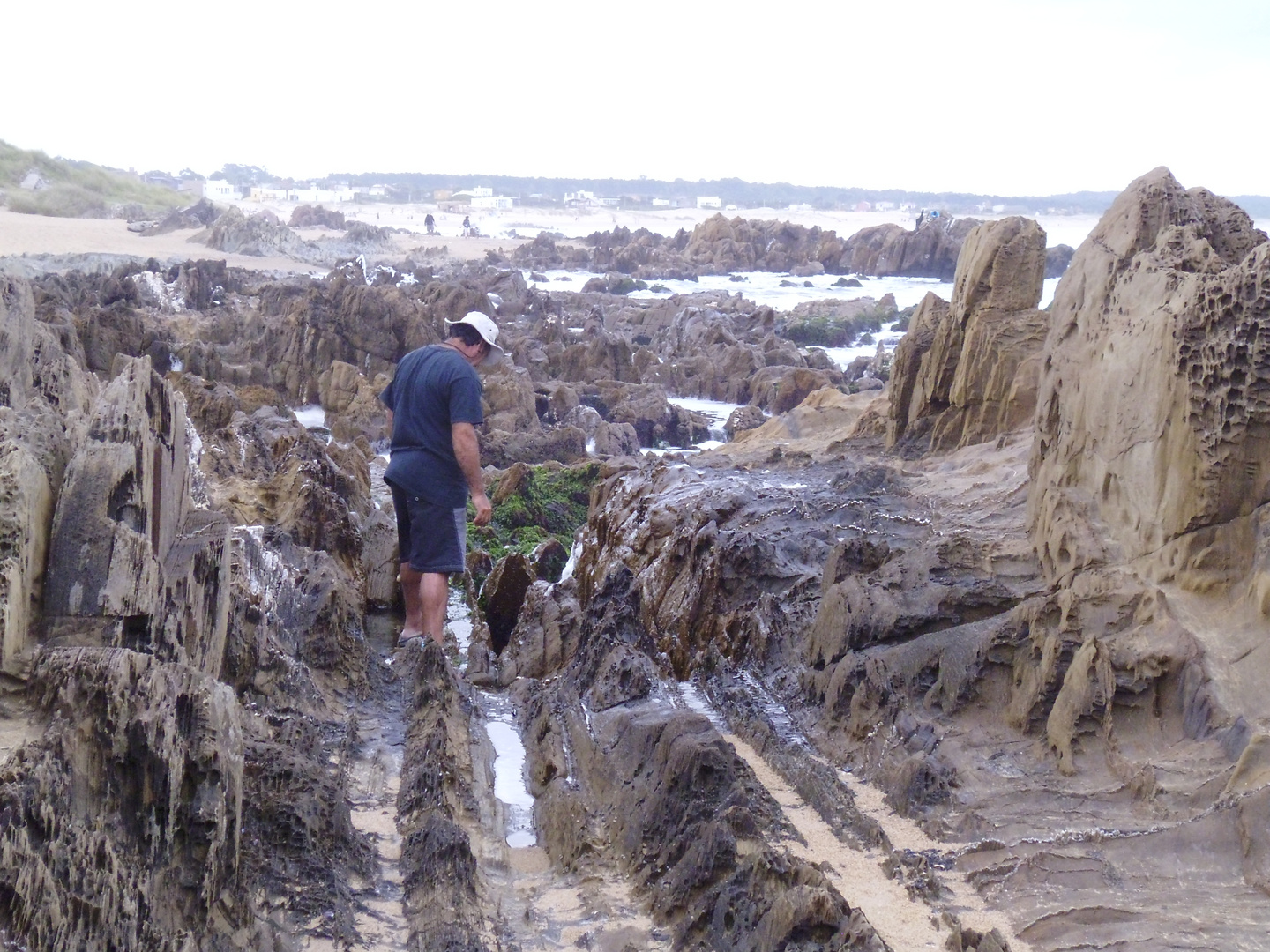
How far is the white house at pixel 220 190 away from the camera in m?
72.2

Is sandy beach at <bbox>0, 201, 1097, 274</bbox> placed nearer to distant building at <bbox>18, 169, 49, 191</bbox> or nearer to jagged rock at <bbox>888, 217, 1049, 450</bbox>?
jagged rock at <bbox>888, 217, 1049, 450</bbox>

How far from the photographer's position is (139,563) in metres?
2.84

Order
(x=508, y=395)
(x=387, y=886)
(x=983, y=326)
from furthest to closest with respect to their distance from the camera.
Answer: (x=508, y=395)
(x=983, y=326)
(x=387, y=886)

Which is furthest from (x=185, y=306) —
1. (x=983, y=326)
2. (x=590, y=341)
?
(x=983, y=326)

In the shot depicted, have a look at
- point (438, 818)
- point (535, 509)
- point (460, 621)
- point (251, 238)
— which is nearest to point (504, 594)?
point (460, 621)

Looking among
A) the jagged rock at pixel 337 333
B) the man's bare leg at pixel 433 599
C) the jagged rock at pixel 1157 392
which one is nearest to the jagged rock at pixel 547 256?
the jagged rock at pixel 337 333

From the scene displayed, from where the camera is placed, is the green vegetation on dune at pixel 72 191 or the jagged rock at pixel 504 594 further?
the green vegetation on dune at pixel 72 191

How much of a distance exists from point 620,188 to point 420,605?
111m

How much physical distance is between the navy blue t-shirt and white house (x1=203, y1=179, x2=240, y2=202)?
69.1 metres

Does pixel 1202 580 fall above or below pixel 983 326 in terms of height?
below

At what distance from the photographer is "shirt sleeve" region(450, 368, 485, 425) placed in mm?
4875

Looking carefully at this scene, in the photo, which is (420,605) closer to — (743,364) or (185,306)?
(743,364)

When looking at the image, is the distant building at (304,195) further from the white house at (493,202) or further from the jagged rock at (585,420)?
the jagged rock at (585,420)

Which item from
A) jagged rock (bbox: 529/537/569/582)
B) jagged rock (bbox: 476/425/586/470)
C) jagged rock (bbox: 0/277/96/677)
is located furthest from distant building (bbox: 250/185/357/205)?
jagged rock (bbox: 0/277/96/677)
